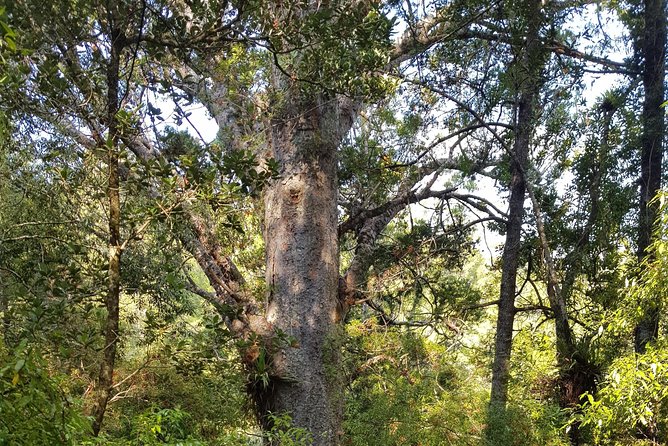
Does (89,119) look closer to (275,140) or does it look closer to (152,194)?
(152,194)

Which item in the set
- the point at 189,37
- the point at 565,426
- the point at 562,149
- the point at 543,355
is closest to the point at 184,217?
the point at 189,37

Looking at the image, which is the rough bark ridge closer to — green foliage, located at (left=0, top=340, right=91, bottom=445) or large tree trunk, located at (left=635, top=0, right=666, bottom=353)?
large tree trunk, located at (left=635, top=0, right=666, bottom=353)

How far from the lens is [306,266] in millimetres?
4465

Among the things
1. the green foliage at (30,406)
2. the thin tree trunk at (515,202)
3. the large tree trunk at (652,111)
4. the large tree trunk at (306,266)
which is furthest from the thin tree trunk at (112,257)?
the large tree trunk at (652,111)

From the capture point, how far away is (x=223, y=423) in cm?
483

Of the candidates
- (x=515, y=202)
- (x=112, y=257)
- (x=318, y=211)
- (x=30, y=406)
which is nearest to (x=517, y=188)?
(x=515, y=202)

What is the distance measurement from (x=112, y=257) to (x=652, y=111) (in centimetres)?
546

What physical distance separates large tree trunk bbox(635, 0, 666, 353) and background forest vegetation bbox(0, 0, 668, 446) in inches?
1.0

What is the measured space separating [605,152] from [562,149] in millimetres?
611

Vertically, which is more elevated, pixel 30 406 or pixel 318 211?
pixel 318 211

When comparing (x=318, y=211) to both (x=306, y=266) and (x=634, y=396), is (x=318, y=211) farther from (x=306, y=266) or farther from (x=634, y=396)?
(x=634, y=396)

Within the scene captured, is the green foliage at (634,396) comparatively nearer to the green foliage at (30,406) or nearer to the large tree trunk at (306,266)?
the large tree trunk at (306,266)

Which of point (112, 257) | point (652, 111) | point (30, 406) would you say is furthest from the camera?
point (652, 111)

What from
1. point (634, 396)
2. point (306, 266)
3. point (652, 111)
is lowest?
point (634, 396)
